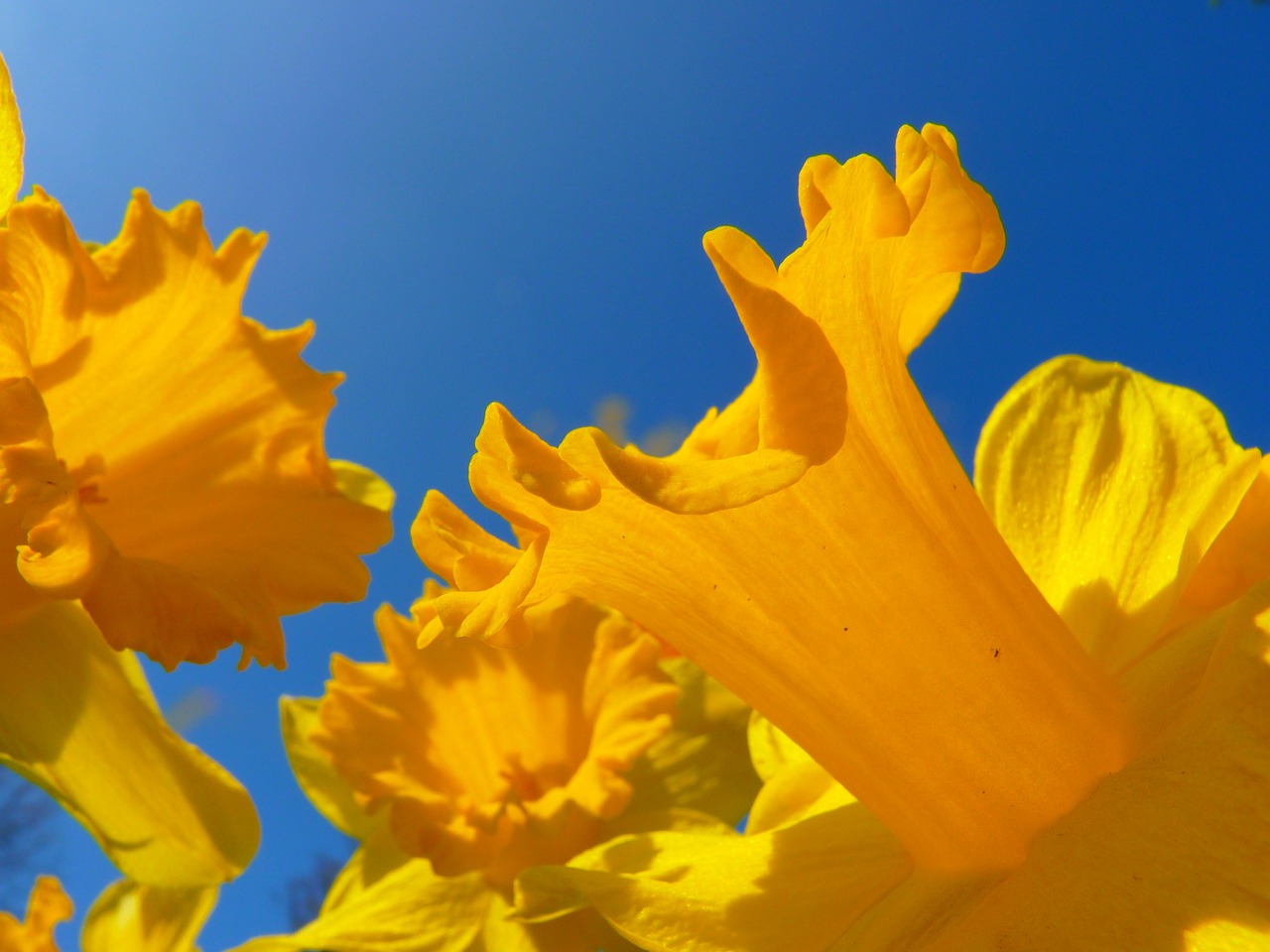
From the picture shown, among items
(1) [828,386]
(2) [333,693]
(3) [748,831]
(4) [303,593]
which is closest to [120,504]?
(4) [303,593]

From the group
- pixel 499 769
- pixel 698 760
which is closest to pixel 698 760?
pixel 698 760

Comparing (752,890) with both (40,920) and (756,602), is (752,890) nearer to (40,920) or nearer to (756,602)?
(756,602)

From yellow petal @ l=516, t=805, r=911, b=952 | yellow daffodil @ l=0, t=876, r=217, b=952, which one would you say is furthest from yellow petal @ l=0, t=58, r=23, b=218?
yellow daffodil @ l=0, t=876, r=217, b=952

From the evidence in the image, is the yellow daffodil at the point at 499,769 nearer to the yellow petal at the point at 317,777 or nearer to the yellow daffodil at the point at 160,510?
the yellow petal at the point at 317,777

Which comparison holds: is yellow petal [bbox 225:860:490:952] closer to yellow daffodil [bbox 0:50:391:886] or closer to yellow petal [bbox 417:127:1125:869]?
yellow daffodil [bbox 0:50:391:886]

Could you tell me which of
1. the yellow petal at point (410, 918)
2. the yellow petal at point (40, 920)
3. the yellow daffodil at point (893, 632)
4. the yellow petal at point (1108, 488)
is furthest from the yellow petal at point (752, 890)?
the yellow petal at point (40, 920)

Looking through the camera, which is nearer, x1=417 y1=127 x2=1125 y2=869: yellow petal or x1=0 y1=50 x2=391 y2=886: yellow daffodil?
x1=417 y1=127 x2=1125 y2=869: yellow petal

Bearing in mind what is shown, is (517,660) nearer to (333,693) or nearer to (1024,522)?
(333,693)
